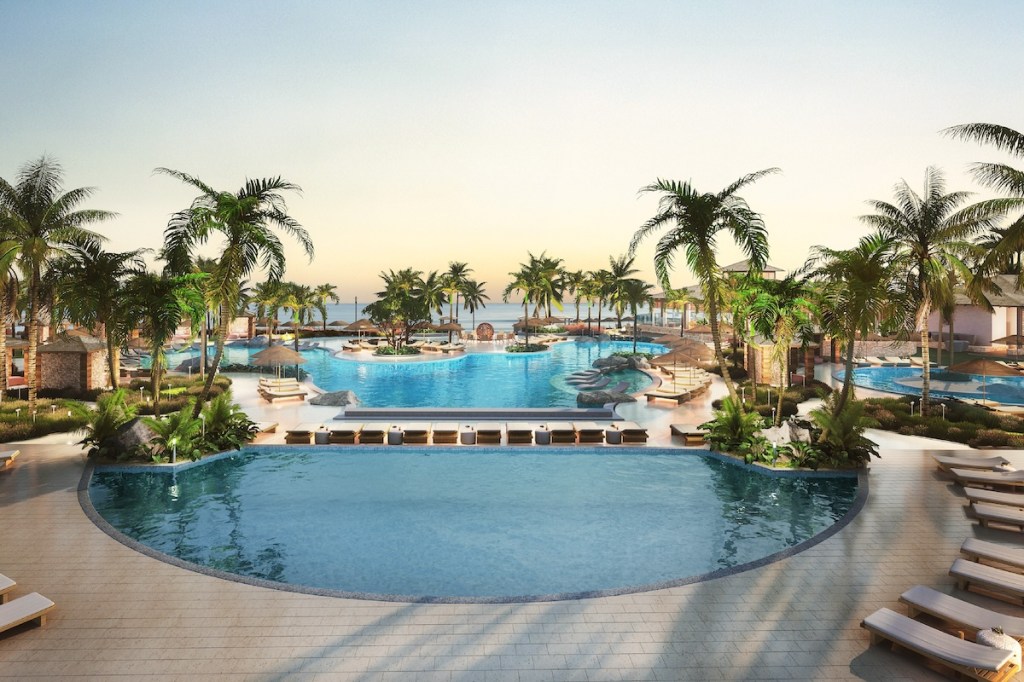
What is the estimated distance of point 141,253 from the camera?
22.6 m

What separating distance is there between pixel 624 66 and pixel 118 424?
2458cm

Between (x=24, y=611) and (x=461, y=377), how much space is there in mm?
28011

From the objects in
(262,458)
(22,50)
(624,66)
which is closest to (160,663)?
(262,458)

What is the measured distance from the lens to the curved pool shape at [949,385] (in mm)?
26250

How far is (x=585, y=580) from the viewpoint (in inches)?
380

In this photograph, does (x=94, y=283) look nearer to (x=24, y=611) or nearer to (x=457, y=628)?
(x=24, y=611)

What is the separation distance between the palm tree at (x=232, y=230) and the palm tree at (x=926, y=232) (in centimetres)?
2051

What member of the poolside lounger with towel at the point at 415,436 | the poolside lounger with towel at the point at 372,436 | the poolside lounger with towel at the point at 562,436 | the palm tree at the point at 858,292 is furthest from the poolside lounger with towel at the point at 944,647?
the poolside lounger with towel at the point at 372,436

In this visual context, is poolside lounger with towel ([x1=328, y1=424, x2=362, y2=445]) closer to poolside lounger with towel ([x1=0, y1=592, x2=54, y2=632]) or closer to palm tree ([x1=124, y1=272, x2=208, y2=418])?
palm tree ([x1=124, y1=272, x2=208, y2=418])

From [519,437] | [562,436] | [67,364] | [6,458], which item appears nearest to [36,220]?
[67,364]

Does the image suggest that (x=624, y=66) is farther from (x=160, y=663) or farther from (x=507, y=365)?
(x=160, y=663)

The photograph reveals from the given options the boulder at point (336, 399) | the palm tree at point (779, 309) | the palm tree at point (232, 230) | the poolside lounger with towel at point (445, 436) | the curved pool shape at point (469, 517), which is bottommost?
the curved pool shape at point (469, 517)

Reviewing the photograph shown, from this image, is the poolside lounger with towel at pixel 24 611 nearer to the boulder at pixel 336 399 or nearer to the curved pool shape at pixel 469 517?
the curved pool shape at pixel 469 517

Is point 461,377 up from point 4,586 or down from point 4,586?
up
